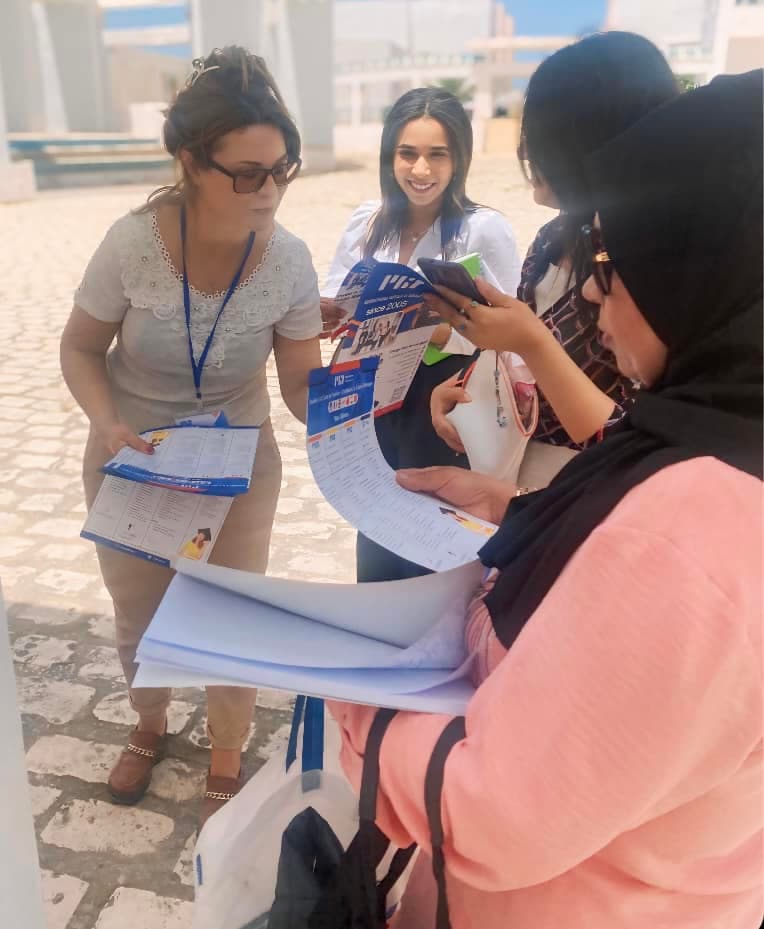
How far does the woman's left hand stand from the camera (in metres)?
1.01

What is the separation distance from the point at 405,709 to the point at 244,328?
0.99 meters

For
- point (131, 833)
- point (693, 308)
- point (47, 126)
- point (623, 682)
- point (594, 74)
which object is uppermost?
point (47, 126)

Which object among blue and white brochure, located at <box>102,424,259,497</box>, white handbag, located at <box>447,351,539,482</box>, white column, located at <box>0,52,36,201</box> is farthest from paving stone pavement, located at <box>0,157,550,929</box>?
white column, located at <box>0,52,36,201</box>

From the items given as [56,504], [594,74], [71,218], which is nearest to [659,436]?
[594,74]

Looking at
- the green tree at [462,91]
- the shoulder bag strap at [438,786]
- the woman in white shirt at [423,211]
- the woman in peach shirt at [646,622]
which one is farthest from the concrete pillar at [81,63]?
the shoulder bag strap at [438,786]

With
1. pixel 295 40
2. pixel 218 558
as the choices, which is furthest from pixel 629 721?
pixel 295 40

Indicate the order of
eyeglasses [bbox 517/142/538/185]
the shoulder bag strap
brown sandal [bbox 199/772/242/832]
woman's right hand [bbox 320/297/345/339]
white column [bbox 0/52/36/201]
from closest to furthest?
1. the shoulder bag strap
2. eyeglasses [bbox 517/142/538/185]
3. woman's right hand [bbox 320/297/345/339]
4. brown sandal [bbox 199/772/242/832]
5. white column [bbox 0/52/36/201]

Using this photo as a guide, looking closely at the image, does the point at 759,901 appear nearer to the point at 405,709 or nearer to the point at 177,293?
the point at 405,709

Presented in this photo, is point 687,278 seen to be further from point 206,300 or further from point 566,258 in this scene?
point 206,300

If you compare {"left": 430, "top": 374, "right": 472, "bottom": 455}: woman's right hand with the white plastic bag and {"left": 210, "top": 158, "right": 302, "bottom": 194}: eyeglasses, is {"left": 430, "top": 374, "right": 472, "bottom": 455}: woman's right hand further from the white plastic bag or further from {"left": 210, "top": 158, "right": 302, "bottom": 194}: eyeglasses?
the white plastic bag

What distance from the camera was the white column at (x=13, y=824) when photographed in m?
1.07

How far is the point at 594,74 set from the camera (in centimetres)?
114

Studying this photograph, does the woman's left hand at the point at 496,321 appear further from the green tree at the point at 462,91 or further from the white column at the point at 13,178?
the white column at the point at 13,178

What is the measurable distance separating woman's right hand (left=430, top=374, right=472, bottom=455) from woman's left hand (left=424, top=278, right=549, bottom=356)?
1.38 ft
